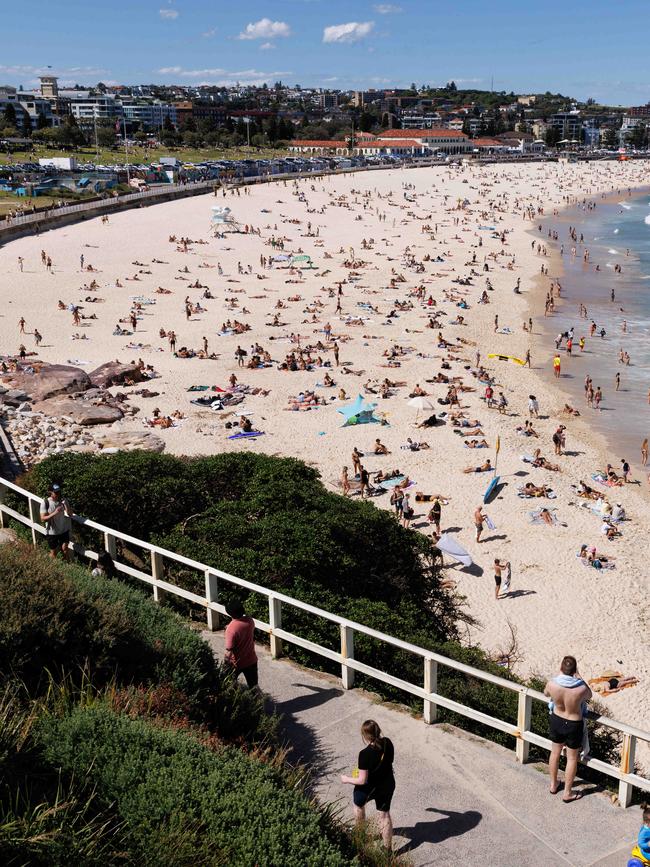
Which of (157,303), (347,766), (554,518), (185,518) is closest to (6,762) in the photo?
(347,766)

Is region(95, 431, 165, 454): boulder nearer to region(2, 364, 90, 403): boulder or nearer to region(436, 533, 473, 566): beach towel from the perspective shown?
region(2, 364, 90, 403): boulder

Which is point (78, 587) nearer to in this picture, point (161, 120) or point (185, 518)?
point (185, 518)

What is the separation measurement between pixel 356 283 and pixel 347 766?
37.5 metres

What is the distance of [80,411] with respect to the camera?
21594 millimetres

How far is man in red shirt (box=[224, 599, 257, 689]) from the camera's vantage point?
233 inches

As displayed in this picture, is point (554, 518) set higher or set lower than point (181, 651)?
lower

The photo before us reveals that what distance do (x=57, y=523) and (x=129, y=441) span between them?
37.0 feet

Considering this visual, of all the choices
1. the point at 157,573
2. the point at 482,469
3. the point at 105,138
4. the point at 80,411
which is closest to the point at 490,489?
the point at 482,469

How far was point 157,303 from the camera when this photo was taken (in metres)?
36.6

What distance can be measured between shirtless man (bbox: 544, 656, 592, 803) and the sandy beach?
6.87 meters

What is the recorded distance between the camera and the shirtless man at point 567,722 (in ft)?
16.8

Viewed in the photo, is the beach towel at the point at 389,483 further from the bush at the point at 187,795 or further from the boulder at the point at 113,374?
the bush at the point at 187,795

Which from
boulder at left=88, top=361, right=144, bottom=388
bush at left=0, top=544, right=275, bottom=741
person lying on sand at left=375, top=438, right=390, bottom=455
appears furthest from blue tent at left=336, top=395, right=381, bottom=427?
bush at left=0, top=544, right=275, bottom=741

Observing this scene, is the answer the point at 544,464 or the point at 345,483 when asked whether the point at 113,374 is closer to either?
the point at 345,483
